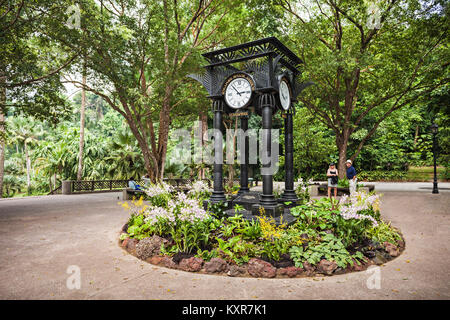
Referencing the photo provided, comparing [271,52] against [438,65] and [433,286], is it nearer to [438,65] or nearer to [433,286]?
[433,286]

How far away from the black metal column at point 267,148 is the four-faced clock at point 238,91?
46 centimetres

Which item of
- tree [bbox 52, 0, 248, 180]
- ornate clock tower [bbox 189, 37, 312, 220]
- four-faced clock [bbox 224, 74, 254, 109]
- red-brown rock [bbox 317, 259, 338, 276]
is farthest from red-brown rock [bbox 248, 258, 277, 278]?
tree [bbox 52, 0, 248, 180]

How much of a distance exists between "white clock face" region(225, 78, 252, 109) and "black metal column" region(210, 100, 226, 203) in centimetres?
42

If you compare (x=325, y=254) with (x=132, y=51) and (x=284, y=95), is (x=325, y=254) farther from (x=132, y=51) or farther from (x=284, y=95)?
(x=132, y=51)

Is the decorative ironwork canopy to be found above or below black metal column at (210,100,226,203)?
above

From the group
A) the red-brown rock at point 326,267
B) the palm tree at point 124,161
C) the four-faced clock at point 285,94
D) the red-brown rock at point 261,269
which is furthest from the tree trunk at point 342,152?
Result: the palm tree at point 124,161

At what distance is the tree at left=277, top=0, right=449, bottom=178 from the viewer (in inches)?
486

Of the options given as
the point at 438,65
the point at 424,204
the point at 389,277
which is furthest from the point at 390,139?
the point at 389,277

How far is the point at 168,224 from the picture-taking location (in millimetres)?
5742

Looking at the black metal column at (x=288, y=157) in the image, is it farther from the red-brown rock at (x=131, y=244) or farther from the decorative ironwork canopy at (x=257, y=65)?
the red-brown rock at (x=131, y=244)

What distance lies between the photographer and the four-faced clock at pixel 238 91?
7.59 metres

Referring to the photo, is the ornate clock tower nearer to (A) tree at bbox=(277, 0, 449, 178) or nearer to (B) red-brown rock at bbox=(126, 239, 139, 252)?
(B) red-brown rock at bbox=(126, 239, 139, 252)

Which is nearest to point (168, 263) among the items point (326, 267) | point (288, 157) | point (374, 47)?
point (326, 267)

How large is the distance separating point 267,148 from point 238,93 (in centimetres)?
190
